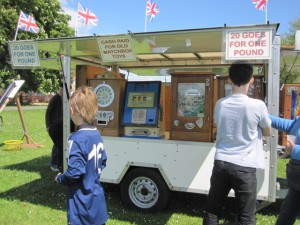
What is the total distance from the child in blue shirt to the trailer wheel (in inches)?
75.8

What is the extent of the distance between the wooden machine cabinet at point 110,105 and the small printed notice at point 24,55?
0.91 meters

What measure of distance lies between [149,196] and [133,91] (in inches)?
58.4

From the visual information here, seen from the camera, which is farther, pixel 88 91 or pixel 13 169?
pixel 13 169

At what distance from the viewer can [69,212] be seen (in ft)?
9.04

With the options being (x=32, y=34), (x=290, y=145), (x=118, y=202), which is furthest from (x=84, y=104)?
(x=32, y=34)

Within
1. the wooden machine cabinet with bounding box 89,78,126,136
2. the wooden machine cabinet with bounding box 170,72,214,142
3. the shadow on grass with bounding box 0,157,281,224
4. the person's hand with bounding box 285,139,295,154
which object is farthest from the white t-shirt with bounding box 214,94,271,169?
the wooden machine cabinet with bounding box 89,78,126,136

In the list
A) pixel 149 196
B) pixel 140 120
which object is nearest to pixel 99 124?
pixel 140 120

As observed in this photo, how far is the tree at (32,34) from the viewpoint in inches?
1133

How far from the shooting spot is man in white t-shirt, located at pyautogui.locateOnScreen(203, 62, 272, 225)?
2941mm

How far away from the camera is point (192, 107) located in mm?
4590

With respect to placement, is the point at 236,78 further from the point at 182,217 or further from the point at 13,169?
the point at 13,169

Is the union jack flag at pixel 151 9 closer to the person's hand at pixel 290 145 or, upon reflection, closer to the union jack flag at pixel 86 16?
the union jack flag at pixel 86 16

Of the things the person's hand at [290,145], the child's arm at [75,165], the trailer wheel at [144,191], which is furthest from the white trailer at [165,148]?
the child's arm at [75,165]

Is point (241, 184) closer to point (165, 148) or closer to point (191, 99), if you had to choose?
point (165, 148)
